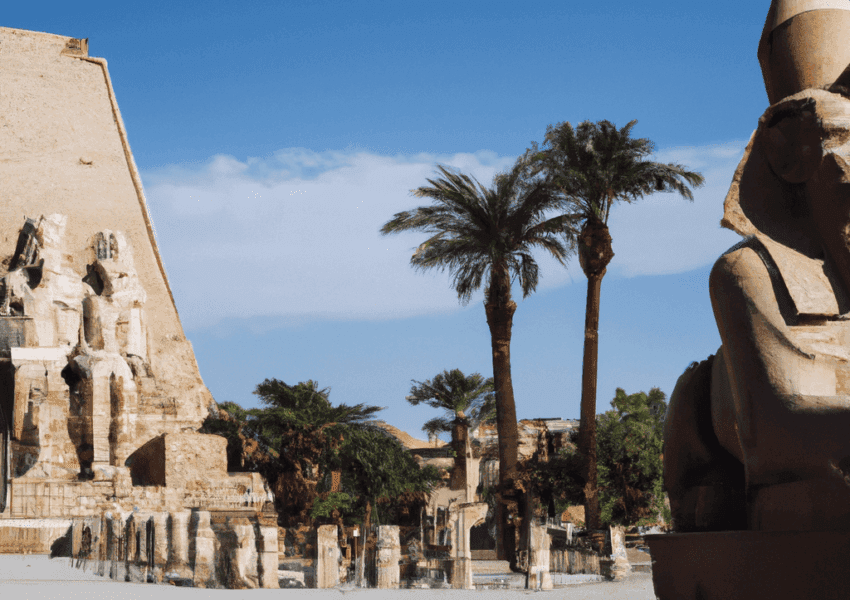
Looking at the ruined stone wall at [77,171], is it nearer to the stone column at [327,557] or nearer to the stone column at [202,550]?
the stone column at [327,557]

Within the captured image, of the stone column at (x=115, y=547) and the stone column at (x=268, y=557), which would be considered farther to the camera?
the stone column at (x=115, y=547)

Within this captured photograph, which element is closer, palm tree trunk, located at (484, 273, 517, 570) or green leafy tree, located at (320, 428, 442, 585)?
palm tree trunk, located at (484, 273, 517, 570)

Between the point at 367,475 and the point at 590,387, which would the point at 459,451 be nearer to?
the point at 367,475

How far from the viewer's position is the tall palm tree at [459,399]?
32.7 m

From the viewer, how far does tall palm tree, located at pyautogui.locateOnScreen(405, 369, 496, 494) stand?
32656mm

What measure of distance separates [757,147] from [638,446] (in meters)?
19.5

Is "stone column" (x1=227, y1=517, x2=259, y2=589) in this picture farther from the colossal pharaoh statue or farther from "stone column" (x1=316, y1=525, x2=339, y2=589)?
the colossal pharaoh statue

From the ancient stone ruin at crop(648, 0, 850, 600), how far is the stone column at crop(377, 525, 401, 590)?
868cm

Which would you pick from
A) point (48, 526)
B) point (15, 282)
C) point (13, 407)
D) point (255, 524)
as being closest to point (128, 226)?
point (15, 282)

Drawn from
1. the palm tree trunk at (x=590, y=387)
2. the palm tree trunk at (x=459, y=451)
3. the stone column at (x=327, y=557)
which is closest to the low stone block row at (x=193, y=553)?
the stone column at (x=327, y=557)

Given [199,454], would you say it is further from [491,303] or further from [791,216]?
[791,216]

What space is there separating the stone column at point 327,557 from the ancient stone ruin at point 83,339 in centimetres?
256

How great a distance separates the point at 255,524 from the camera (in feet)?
29.0

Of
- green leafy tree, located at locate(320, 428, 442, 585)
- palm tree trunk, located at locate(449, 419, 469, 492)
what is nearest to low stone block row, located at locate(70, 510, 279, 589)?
green leafy tree, located at locate(320, 428, 442, 585)
